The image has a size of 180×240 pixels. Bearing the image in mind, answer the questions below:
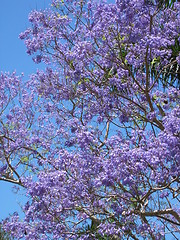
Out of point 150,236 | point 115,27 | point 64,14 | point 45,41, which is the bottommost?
point 150,236

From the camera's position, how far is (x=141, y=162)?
7297 millimetres

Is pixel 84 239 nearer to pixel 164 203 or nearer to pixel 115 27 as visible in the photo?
pixel 164 203

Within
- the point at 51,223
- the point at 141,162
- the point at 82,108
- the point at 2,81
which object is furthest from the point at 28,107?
the point at 141,162

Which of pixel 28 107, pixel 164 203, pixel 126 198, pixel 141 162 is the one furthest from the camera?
pixel 28 107

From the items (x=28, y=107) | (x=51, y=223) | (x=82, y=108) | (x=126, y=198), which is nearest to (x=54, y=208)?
(x=51, y=223)

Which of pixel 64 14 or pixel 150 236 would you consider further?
pixel 64 14

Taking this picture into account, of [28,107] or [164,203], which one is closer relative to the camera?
[164,203]

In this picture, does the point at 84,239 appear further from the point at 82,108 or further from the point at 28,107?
the point at 28,107

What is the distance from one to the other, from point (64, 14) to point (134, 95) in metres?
2.85

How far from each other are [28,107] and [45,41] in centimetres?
210

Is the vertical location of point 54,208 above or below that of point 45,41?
below

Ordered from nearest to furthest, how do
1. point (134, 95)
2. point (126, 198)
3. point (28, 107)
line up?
1. point (126, 198)
2. point (134, 95)
3. point (28, 107)

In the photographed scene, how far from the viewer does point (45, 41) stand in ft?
35.1

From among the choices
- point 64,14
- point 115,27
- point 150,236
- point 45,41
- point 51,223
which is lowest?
point 150,236
